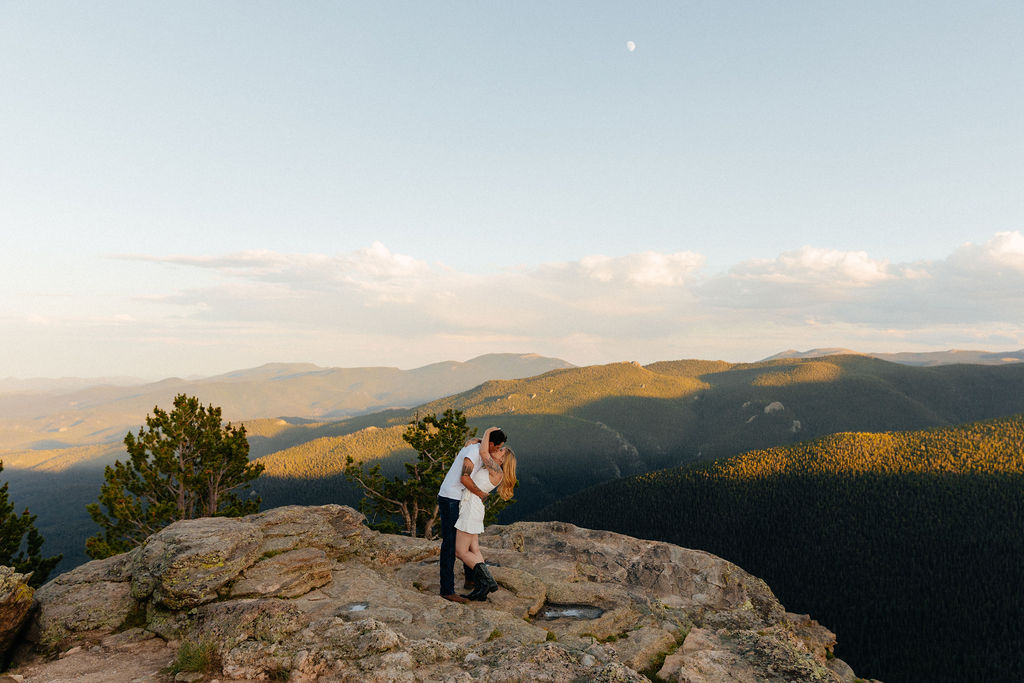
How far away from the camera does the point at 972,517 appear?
16088cm

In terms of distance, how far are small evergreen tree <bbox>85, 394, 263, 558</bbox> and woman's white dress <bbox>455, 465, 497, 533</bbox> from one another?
1176 inches

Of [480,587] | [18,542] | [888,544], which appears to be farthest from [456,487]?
[888,544]

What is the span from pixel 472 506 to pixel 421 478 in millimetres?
30243

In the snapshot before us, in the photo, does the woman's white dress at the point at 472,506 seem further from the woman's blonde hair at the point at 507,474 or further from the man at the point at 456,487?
the woman's blonde hair at the point at 507,474

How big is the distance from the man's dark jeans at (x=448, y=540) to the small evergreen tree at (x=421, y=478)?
25889mm

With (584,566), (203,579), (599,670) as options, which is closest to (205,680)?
(203,579)

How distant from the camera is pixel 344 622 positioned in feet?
38.1

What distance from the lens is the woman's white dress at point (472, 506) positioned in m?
13.5

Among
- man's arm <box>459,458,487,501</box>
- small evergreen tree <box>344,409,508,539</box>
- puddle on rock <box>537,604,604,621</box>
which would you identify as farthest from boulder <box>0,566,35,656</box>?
small evergreen tree <box>344,409,508,539</box>

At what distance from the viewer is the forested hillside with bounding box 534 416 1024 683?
419 ft

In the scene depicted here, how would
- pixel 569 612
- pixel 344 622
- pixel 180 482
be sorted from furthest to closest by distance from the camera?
pixel 180 482 → pixel 569 612 → pixel 344 622

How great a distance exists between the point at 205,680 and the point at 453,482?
6524 millimetres

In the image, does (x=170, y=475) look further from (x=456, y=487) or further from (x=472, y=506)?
(x=472, y=506)

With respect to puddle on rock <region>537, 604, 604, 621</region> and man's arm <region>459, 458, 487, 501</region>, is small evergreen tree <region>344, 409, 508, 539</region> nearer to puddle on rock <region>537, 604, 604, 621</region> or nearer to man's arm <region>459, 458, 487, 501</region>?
puddle on rock <region>537, 604, 604, 621</region>
